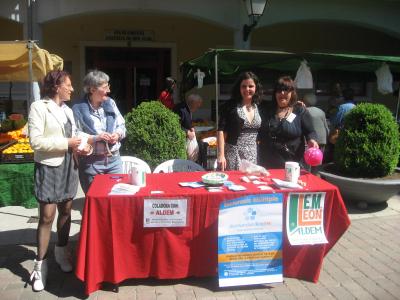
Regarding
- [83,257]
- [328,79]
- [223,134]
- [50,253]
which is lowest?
[50,253]

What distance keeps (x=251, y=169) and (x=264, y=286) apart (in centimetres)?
104

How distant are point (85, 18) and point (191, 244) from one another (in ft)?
29.2

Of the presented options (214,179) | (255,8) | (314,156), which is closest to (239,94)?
(314,156)

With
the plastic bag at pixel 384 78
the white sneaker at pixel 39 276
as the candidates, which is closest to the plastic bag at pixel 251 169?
the white sneaker at pixel 39 276

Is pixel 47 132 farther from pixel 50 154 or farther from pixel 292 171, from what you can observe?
pixel 292 171

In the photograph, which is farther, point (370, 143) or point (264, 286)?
point (370, 143)

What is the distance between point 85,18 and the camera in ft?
35.2

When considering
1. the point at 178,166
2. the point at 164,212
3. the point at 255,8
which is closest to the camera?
the point at 164,212

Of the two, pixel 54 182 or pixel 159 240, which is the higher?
pixel 54 182

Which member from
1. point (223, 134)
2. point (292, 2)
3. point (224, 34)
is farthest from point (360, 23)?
point (223, 134)

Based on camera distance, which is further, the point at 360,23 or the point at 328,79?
the point at 360,23

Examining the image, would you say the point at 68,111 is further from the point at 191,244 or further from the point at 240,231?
the point at 240,231

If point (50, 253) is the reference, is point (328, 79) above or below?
above

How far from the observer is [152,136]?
5418mm
